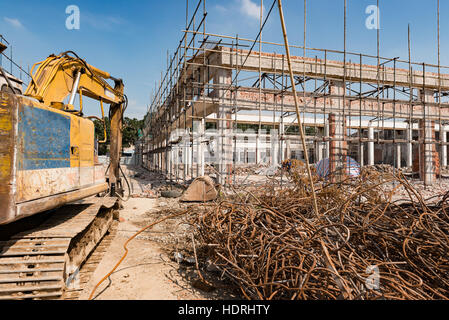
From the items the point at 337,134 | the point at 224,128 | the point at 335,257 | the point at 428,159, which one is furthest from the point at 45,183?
the point at 428,159

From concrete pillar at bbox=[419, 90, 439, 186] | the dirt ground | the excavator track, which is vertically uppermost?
concrete pillar at bbox=[419, 90, 439, 186]

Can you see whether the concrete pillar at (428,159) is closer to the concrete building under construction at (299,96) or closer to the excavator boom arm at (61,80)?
the concrete building under construction at (299,96)

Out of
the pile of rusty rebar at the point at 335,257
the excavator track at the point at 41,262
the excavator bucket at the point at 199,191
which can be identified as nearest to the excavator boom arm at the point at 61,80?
the excavator track at the point at 41,262

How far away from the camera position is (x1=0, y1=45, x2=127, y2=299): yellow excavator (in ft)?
8.96

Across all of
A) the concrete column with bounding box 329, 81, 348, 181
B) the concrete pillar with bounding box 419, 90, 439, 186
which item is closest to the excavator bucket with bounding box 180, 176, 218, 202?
the concrete column with bounding box 329, 81, 348, 181

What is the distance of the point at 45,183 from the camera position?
10.5ft

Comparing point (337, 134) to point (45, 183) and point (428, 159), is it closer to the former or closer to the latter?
point (428, 159)

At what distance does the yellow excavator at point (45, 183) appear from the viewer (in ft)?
8.96

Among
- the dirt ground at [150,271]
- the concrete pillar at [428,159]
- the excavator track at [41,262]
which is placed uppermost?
the concrete pillar at [428,159]

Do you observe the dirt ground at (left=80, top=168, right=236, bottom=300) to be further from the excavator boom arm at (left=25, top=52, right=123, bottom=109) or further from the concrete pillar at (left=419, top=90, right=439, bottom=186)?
the concrete pillar at (left=419, top=90, right=439, bottom=186)

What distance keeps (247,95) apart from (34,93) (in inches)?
370
